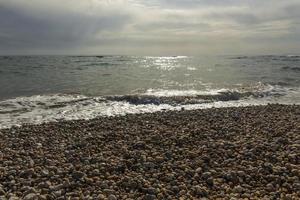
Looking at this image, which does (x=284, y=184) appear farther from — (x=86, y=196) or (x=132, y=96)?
(x=132, y=96)

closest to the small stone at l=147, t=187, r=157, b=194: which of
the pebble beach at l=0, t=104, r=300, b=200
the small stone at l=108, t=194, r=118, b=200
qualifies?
the pebble beach at l=0, t=104, r=300, b=200

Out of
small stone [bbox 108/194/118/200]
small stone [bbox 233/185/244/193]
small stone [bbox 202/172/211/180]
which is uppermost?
small stone [bbox 202/172/211/180]

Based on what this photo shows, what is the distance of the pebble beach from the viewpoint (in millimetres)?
6375


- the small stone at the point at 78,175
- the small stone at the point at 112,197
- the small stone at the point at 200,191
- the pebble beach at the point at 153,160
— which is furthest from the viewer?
the small stone at the point at 78,175

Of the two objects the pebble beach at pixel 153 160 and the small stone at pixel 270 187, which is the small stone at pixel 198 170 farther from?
the small stone at pixel 270 187

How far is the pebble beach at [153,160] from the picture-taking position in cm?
638

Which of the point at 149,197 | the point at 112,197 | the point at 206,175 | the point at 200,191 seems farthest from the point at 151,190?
the point at 206,175

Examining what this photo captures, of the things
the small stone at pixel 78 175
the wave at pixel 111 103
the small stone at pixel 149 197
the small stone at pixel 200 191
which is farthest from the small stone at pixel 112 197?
the wave at pixel 111 103

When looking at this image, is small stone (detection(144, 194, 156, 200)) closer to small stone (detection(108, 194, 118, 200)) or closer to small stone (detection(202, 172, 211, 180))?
small stone (detection(108, 194, 118, 200))

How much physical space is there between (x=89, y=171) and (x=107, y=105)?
1102 cm

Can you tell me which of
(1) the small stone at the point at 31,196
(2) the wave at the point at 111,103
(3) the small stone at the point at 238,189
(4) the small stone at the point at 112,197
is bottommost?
(2) the wave at the point at 111,103

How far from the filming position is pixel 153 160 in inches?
309

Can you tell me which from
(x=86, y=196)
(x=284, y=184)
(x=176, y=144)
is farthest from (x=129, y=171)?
(x=284, y=184)

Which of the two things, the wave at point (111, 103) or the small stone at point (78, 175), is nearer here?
the small stone at point (78, 175)
